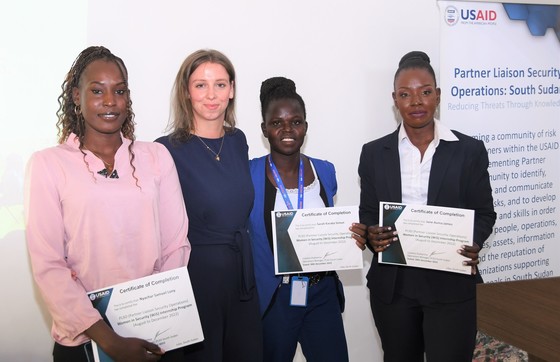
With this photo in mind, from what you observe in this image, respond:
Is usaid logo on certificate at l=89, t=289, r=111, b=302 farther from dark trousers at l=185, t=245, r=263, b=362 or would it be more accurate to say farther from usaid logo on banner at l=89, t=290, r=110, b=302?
dark trousers at l=185, t=245, r=263, b=362

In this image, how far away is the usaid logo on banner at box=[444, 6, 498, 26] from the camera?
146 inches

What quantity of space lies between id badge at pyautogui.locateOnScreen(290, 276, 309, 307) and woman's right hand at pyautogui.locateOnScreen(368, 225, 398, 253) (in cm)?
41

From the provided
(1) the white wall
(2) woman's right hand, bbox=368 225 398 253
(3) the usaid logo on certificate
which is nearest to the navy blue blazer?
(2) woman's right hand, bbox=368 225 398 253

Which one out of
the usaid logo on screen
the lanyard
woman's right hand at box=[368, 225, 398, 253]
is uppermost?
the lanyard

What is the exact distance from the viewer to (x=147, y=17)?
3.73 m

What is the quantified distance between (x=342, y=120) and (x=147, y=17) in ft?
5.23

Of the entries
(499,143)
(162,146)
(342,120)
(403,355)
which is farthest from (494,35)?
(162,146)

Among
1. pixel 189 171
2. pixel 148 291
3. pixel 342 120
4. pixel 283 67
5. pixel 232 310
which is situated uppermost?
pixel 283 67

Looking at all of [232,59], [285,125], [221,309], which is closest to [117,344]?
[221,309]

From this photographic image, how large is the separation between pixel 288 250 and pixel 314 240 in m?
0.14

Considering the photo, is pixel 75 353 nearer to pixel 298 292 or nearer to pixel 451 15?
pixel 298 292

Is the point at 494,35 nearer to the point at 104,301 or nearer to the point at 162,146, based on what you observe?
the point at 162,146

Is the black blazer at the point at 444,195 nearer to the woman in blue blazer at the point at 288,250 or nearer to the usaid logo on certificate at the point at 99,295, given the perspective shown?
the woman in blue blazer at the point at 288,250

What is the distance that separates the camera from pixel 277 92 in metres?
3.02
